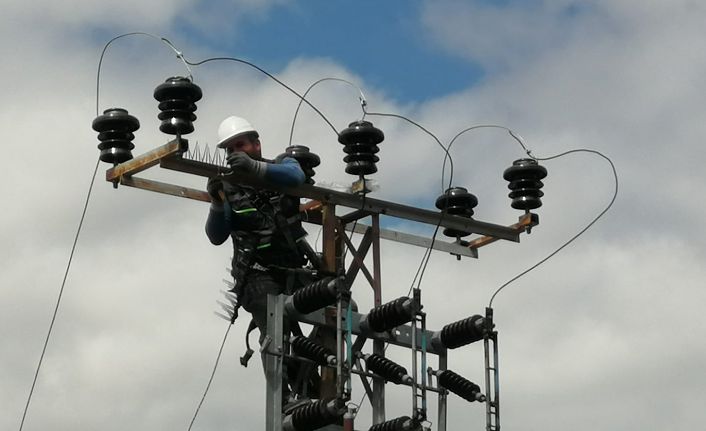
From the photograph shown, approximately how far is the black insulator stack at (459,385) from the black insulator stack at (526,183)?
2271 mm

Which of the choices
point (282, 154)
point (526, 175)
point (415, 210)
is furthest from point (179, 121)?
point (526, 175)

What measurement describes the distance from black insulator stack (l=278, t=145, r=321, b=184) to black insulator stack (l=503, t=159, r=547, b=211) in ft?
5.92

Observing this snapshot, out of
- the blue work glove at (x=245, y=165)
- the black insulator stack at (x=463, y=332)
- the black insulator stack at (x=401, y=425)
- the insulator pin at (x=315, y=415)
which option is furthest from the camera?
the black insulator stack at (x=463, y=332)

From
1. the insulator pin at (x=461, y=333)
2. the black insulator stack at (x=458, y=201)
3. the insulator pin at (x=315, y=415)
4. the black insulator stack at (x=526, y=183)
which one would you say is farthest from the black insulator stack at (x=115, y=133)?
the black insulator stack at (x=526, y=183)

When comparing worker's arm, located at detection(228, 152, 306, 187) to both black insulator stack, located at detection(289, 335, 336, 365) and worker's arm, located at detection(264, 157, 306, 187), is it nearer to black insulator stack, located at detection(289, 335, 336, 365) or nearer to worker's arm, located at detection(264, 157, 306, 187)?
worker's arm, located at detection(264, 157, 306, 187)

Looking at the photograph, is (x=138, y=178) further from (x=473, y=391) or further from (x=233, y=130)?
(x=473, y=391)

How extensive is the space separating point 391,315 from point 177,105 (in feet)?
7.57

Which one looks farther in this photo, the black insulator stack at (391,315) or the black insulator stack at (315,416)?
the black insulator stack at (391,315)

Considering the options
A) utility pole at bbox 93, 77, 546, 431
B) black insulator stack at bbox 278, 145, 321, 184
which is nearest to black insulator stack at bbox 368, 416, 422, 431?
utility pole at bbox 93, 77, 546, 431

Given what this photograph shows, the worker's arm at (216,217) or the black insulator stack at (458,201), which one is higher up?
the black insulator stack at (458,201)

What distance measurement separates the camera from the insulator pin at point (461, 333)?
15.9m

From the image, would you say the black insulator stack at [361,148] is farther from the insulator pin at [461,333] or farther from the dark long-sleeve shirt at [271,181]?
the insulator pin at [461,333]

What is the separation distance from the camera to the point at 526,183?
1775 centimetres

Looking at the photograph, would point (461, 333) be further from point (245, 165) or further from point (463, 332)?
point (245, 165)
